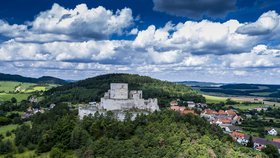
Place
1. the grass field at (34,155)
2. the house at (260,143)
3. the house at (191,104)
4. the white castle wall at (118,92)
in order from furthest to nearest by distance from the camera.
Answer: the house at (191,104) → the house at (260,143) → the white castle wall at (118,92) → the grass field at (34,155)

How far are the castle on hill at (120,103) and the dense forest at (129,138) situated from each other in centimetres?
321

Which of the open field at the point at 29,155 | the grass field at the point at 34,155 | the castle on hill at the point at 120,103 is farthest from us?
the castle on hill at the point at 120,103

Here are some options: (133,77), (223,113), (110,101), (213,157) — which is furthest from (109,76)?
(213,157)

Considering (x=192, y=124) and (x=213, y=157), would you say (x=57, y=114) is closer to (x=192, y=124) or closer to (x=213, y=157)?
(x=192, y=124)

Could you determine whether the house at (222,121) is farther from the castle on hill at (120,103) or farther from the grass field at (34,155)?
the grass field at (34,155)

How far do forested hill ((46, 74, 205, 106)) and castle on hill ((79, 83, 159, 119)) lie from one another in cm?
4344

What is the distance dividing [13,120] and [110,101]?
1903 inches

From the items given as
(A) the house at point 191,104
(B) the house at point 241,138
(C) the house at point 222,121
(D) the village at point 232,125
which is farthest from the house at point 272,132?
(A) the house at point 191,104

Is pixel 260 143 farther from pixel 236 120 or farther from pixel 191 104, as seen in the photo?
pixel 191 104

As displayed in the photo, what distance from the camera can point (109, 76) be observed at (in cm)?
17812

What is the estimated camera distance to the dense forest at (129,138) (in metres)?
52.3

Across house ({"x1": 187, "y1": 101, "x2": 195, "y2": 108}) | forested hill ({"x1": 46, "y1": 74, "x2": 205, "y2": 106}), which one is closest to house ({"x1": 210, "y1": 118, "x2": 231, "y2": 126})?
forested hill ({"x1": 46, "y1": 74, "x2": 205, "y2": 106})

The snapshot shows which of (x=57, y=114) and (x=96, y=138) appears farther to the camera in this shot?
(x=57, y=114)

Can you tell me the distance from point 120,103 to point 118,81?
294 feet
